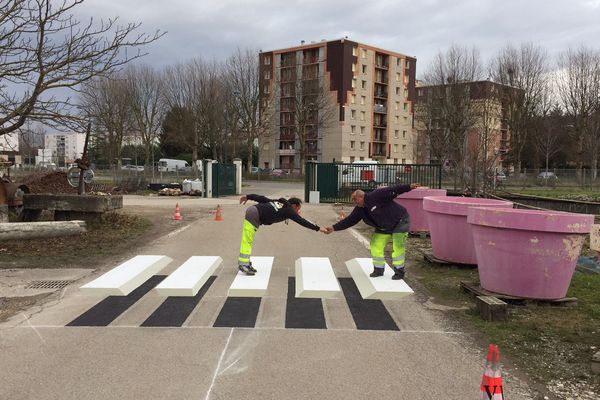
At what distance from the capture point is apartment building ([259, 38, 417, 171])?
73.3 metres

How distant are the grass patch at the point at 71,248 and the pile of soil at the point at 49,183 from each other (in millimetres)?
3171

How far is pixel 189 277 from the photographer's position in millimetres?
7812

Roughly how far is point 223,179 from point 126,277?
23813mm

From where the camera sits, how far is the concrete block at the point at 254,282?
708 centimetres

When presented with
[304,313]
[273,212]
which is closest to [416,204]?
[273,212]

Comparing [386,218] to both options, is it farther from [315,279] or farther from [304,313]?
[304,313]

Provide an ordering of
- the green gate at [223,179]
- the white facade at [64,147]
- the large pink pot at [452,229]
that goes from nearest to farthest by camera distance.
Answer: the large pink pot at [452,229]
the green gate at [223,179]
the white facade at [64,147]

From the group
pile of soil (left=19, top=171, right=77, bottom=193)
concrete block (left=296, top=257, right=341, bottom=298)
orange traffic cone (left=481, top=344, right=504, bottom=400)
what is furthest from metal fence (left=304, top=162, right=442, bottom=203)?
orange traffic cone (left=481, top=344, right=504, bottom=400)

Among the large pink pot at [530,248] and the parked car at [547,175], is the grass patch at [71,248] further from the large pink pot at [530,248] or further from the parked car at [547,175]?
the parked car at [547,175]

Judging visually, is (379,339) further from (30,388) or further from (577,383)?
(30,388)

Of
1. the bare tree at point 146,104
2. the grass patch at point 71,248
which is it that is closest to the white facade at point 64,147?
the bare tree at point 146,104

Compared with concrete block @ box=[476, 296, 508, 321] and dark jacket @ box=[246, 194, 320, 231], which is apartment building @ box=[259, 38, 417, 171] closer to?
dark jacket @ box=[246, 194, 320, 231]

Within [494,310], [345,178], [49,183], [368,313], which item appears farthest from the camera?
[345,178]

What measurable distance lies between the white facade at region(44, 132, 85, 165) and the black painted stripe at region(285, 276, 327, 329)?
1720 inches
